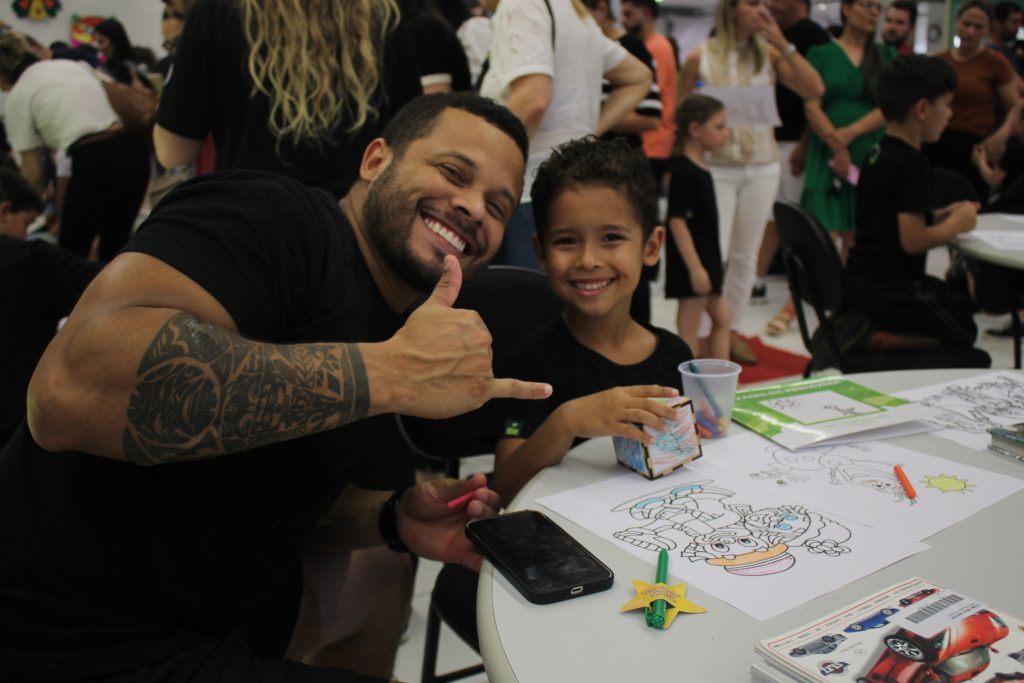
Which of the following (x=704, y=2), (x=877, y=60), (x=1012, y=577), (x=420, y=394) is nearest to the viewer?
(x=1012, y=577)

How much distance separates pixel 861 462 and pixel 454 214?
727 mm

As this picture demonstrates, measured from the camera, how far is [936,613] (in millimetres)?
708

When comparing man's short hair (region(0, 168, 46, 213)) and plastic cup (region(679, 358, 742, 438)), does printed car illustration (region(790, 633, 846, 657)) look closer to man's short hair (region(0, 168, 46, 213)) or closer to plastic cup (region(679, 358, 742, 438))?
plastic cup (region(679, 358, 742, 438))

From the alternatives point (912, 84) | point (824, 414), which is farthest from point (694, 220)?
point (824, 414)

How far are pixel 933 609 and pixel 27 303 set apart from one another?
1.68 metres

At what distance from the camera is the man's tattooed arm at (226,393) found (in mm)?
833

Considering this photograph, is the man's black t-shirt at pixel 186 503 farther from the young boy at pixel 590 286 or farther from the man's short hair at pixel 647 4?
the man's short hair at pixel 647 4

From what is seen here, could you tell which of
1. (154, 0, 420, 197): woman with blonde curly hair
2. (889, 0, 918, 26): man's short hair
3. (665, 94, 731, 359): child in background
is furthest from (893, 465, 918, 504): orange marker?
(889, 0, 918, 26): man's short hair

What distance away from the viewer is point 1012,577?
2.65 feet

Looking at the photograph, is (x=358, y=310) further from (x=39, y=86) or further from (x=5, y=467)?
(x=39, y=86)

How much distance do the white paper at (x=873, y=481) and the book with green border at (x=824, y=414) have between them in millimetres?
22

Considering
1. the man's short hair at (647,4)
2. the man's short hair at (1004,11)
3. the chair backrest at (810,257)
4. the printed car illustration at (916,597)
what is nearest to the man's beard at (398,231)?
the printed car illustration at (916,597)

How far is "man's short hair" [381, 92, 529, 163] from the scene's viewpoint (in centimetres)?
131

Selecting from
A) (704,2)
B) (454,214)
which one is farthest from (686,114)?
(704,2)
